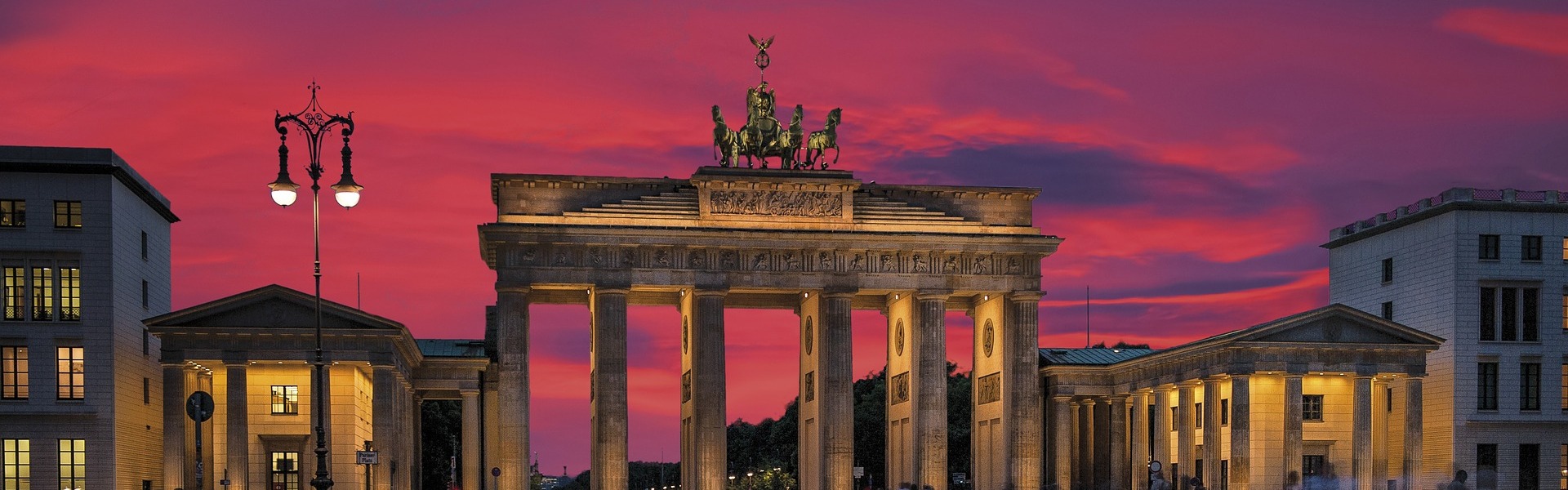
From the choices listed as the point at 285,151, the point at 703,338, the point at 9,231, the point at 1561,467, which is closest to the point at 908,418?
the point at 703,338

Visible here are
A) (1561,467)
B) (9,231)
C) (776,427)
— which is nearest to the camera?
(9,231)

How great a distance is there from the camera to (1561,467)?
77.1 metres

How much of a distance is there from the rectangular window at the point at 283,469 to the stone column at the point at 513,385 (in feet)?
31.4

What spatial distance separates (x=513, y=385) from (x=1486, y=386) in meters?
43.5

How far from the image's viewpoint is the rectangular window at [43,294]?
6431 cm

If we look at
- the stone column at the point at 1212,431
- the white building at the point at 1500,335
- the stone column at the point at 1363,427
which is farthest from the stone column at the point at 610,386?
the white building at the point at 1500,335

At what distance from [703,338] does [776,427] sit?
79.6 metres

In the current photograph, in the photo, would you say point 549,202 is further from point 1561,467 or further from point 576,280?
point 1561,467

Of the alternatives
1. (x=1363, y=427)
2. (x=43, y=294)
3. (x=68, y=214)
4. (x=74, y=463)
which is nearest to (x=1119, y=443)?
(x=1363, y=427)

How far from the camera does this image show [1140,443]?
272ft

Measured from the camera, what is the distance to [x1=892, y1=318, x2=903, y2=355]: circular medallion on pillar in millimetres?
85938

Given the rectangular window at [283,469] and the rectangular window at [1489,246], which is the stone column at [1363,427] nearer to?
the rectangular window at [1489,246]

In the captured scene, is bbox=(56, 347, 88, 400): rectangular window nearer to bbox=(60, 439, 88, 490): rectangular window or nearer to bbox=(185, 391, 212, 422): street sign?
bbox=(60, 439, 88, 490): rectangular window

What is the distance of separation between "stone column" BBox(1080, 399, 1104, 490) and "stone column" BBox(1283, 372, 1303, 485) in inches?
641
